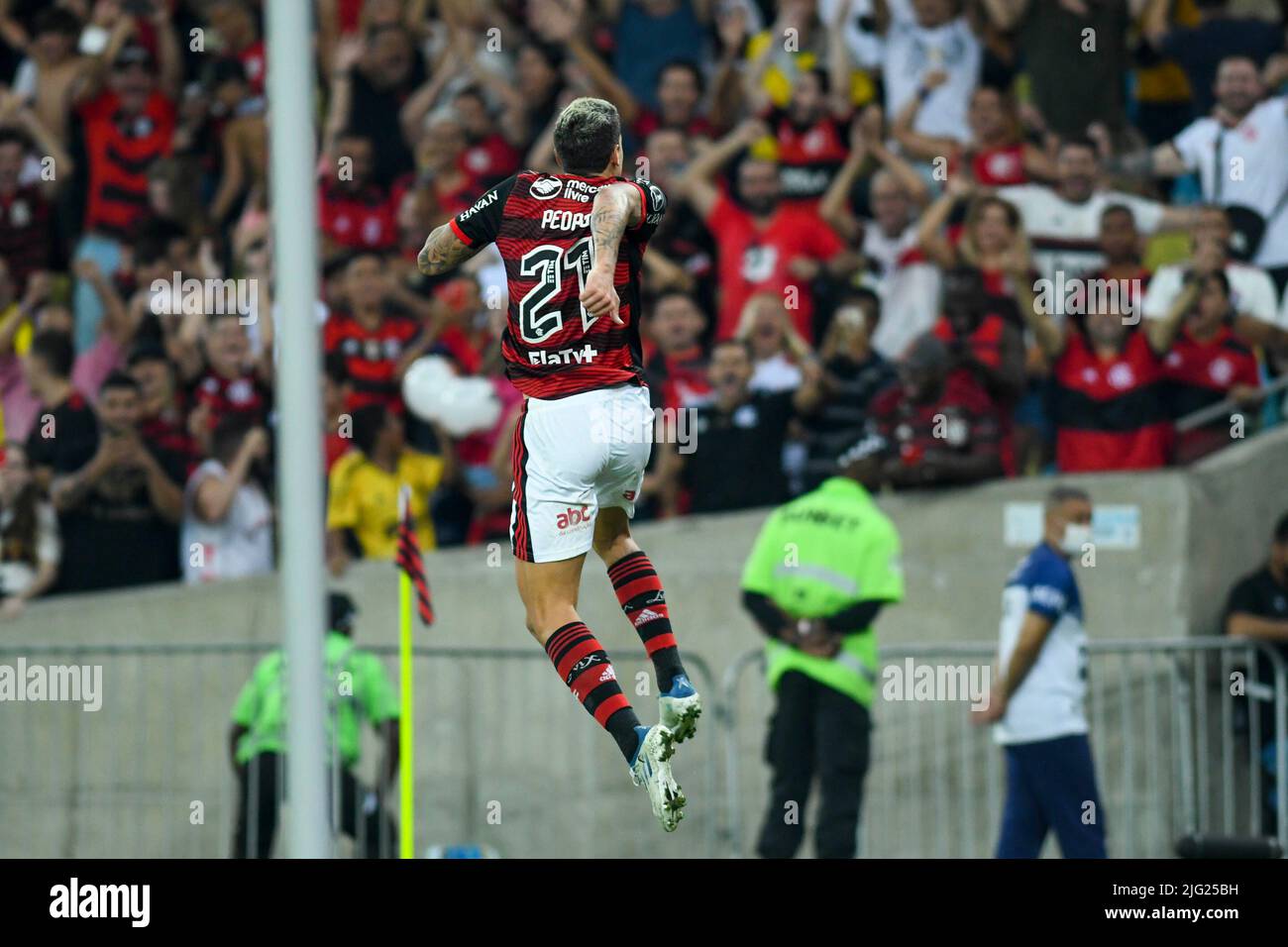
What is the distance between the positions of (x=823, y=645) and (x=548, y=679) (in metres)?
2.32

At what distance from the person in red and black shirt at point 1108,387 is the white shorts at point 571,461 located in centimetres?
657

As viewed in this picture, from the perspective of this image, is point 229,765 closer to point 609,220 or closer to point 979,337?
point 979,337

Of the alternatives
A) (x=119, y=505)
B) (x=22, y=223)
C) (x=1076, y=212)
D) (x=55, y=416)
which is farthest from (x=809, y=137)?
(x=22, y=223)

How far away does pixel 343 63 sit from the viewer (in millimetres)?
15633

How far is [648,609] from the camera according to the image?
7.57m

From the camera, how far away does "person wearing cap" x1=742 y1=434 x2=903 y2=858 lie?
11695 mm

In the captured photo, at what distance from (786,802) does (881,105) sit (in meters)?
5.14

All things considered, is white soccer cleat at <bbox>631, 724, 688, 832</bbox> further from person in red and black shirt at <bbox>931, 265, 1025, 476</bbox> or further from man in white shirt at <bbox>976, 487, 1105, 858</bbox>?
person in red and black shirt at <bbox>931, 265, 1025, 476</bbox>

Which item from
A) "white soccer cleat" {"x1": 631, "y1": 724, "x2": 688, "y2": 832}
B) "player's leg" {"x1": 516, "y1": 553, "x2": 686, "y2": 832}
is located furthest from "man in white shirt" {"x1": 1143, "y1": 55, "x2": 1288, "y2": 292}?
"white soccer cleat" {"x1": 631, "y1": 724, "x2": 688, "y2": 832}

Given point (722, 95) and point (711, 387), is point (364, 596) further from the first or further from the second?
point (722, 95)

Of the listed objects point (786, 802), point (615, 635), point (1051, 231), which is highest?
point (1051, 231)
